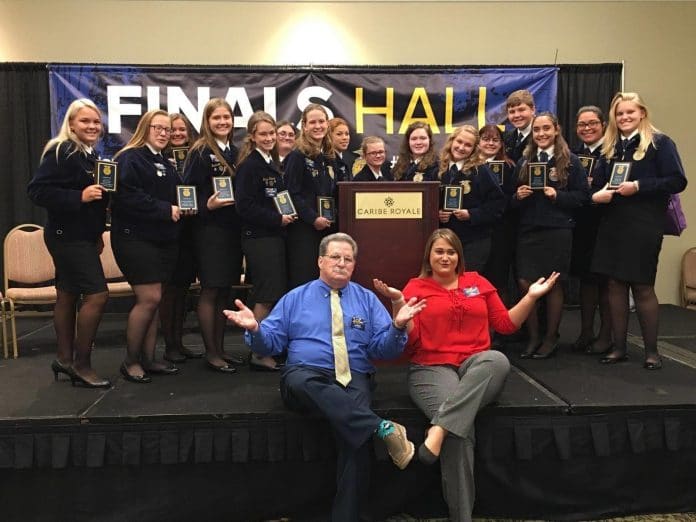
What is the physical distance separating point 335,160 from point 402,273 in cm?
83

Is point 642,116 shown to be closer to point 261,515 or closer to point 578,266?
point 578,266

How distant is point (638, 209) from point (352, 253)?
179cm

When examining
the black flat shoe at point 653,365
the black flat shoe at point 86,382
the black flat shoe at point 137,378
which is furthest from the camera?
the black flat shoe at point 653,365

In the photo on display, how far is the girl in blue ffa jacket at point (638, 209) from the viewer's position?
3.21 meters

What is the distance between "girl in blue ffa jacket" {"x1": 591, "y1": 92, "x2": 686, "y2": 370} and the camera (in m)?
3.21

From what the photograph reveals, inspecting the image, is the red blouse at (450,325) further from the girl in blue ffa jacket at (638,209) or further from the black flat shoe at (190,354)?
the black flat shoe at (190,354)

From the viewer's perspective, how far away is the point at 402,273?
3.17 m

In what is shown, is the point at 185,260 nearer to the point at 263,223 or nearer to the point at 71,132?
the point at 263,223

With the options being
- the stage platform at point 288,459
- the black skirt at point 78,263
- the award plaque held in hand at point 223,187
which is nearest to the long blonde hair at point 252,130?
the award plaque held in hand at point 223,187

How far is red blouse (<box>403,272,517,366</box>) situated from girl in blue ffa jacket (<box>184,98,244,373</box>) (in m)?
1.16

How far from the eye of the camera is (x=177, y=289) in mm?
3605

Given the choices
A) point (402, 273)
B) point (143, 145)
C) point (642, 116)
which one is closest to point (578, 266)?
point (642, 116)

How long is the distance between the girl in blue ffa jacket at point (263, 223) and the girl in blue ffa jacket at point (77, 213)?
74 centimetres


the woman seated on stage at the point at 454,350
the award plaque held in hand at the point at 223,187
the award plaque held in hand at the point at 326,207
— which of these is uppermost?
the award plaque held in hand at the point at 223,187
